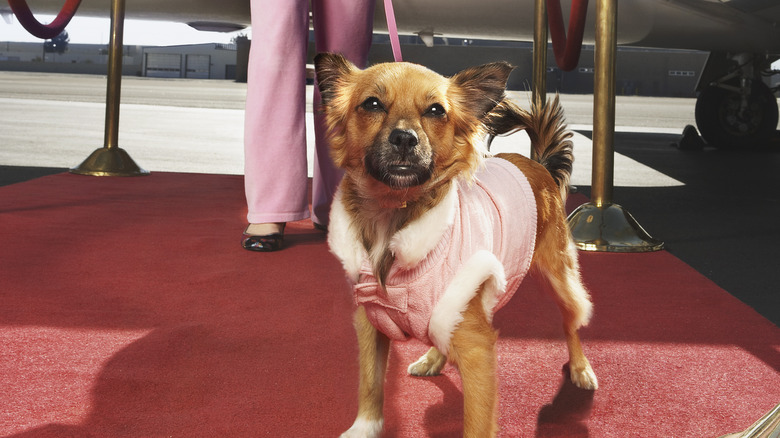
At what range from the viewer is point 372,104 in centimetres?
135

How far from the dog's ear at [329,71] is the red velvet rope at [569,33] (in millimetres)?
2145

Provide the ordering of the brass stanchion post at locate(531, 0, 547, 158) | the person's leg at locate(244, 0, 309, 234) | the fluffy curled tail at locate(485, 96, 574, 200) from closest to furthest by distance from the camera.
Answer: the fluffy curled tail at locate(485, 96, 574, 200) → the person's leg at locate(244, 0, 309, 234) → the brass stanchion post at locate(531, 0, 547, 158)

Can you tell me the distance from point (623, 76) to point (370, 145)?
43.5 m

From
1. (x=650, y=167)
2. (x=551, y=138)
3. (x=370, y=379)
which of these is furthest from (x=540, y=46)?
(x=370, y=379)

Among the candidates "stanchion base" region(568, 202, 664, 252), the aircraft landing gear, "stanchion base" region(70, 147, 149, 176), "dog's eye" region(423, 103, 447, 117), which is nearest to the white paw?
"dog's eye" region(423, 103, 447, 117)

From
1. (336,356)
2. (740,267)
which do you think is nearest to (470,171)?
(336,356)

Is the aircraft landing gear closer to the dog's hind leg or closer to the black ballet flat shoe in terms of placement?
the black ballet flat shoe

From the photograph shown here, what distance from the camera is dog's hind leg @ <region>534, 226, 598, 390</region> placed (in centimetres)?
175

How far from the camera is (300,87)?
286cm

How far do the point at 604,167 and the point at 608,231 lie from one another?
10.7 inches

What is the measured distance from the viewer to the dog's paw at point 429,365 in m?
1.76

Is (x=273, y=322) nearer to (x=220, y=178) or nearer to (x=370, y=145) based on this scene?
(x=370, y=145)

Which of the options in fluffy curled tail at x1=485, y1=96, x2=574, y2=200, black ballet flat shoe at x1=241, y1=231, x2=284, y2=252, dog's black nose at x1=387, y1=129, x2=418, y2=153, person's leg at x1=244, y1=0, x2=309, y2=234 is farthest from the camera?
black ballet flat shoe at x1=241, y1=231, x2=284, y2=252

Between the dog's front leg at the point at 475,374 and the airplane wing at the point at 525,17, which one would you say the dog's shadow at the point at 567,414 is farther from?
the airplane wing at the point at 525,17
